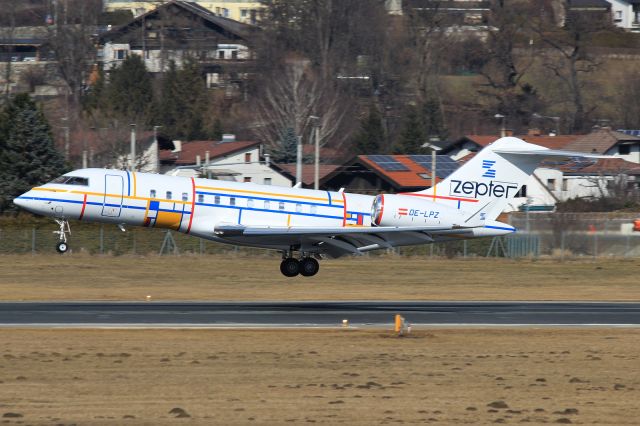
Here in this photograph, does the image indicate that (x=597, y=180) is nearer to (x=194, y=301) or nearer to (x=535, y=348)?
(x=194, y=301)

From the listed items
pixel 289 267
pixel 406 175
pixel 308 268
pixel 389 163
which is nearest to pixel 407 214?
pixel 308 268

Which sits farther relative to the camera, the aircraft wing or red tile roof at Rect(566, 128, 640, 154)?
red tile roof at Rect(566, 128, 640, 154)

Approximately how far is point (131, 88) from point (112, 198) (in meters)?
70.7

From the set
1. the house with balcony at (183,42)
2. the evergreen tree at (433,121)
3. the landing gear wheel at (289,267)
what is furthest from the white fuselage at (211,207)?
the house with balcony at (183,42)

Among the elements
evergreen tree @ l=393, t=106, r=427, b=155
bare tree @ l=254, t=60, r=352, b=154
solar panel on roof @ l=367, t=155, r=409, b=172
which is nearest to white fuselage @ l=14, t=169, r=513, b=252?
solar panel on roof @ l=367, t=155, r=409, b=172

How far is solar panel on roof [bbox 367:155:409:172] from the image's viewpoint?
260 feet

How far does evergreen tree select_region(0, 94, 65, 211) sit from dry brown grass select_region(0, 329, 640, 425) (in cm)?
4028

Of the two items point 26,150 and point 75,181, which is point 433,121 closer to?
point 26,150

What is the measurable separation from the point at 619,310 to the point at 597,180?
43.5 m

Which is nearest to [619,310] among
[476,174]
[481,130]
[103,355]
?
[476,174]

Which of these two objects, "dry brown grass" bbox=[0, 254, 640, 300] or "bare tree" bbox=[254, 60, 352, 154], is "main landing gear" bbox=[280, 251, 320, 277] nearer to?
"dry brown grass" bbox=[0, 254, 640, 300]

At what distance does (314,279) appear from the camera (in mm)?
45781

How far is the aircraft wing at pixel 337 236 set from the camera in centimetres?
3328

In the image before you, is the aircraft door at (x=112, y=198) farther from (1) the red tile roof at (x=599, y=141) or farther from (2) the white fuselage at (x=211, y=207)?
(1) the red tile roof at (x=599, y=141)
